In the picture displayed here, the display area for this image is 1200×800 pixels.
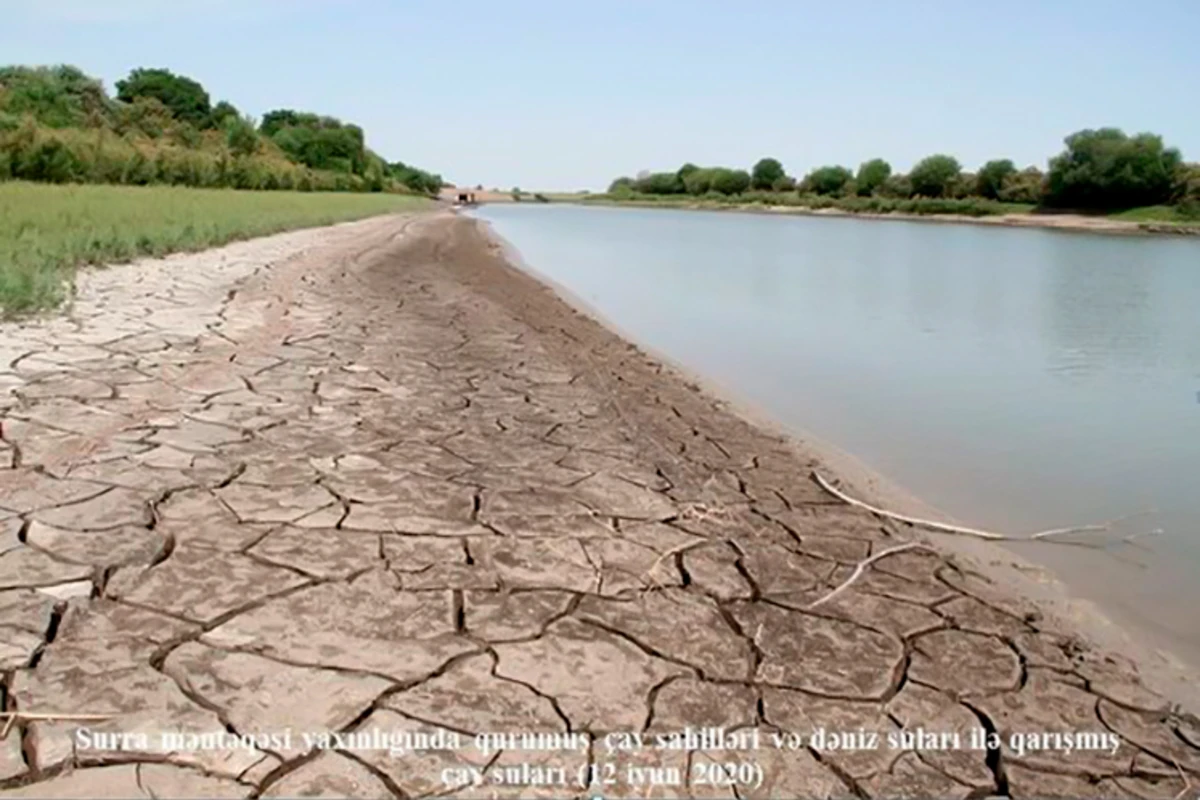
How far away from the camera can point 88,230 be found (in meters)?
11.3

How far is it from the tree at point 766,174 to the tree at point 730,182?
4.31 ft

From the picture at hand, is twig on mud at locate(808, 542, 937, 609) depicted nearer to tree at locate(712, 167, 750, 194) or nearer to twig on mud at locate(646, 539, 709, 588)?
twig on mud at locate(646, 539, 709, 588)

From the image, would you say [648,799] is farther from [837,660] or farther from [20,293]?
[20,293]

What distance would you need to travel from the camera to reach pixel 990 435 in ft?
21.5

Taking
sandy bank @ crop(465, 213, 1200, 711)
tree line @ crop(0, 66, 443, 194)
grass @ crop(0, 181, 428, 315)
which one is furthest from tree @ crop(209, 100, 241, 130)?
sandy bank @ crop(465, 213, 1200, 711)

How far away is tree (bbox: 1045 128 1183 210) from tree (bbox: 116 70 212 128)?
204ft

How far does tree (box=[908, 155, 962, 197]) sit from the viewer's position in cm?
7350

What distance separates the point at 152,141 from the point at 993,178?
61335mm

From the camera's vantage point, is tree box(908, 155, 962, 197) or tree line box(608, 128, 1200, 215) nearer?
tree line box(608, 128, 1200, 215)

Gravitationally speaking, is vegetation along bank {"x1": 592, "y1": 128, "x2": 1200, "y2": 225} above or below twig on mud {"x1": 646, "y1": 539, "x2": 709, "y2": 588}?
above

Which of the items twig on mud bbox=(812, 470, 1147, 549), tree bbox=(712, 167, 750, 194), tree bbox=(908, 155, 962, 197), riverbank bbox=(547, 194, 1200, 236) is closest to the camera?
twig on mud bbox=(812, 470, 1147, 549)

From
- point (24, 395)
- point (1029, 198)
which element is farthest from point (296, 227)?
point (1029, 198)

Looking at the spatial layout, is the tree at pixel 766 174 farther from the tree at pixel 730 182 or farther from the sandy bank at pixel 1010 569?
the sandy bank at pixel 1010 569

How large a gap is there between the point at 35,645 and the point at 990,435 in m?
6.28
